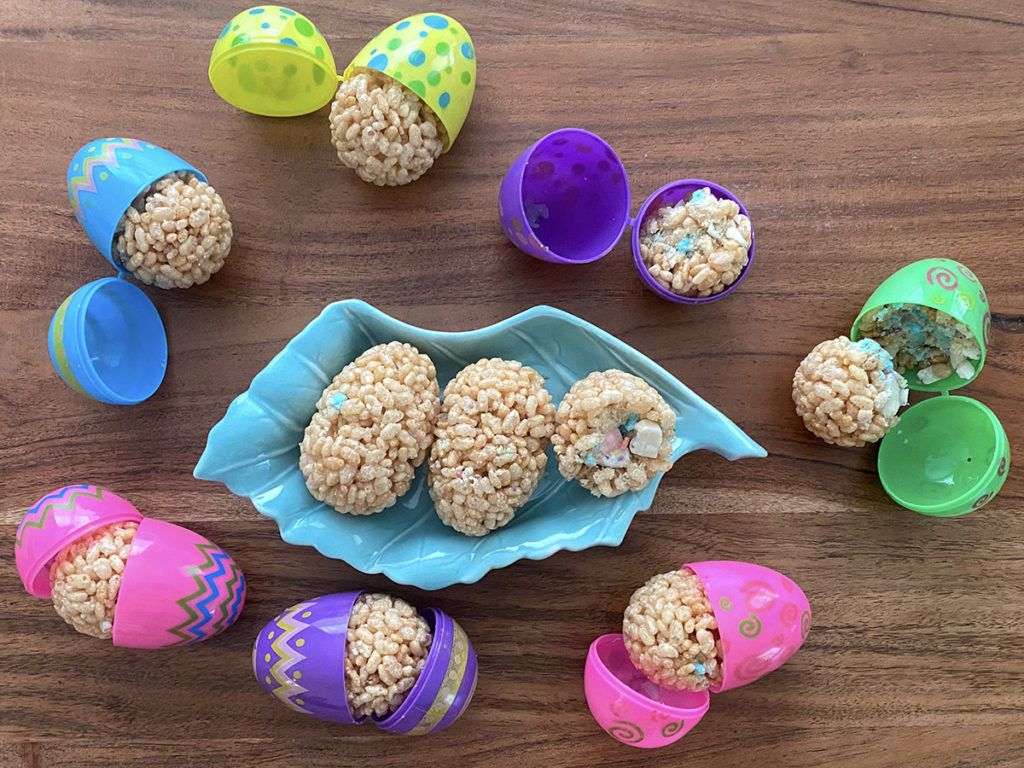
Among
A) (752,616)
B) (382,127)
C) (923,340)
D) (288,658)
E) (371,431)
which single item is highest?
(382,127)

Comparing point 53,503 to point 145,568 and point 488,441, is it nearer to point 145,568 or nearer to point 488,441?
point 145,568

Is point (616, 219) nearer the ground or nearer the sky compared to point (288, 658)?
nearer the sky

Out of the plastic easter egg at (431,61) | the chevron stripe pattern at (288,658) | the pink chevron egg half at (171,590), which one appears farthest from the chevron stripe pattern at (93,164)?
the chevron stripe pattern at (288,658)

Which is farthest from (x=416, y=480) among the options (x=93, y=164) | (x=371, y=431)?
(x=93, y=164)

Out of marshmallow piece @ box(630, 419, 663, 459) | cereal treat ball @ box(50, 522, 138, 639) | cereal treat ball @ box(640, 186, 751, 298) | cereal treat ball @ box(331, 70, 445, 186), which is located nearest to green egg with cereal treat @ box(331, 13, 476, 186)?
cereal treat ball @ box(331, 70, 445, 186)

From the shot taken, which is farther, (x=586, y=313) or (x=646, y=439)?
(x=586, y=313)

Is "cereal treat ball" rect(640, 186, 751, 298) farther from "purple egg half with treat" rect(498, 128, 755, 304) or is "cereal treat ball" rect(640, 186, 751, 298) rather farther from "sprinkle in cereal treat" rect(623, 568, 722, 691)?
"sprinkle in cereal treat" rect(623, 568, 722, 691)
